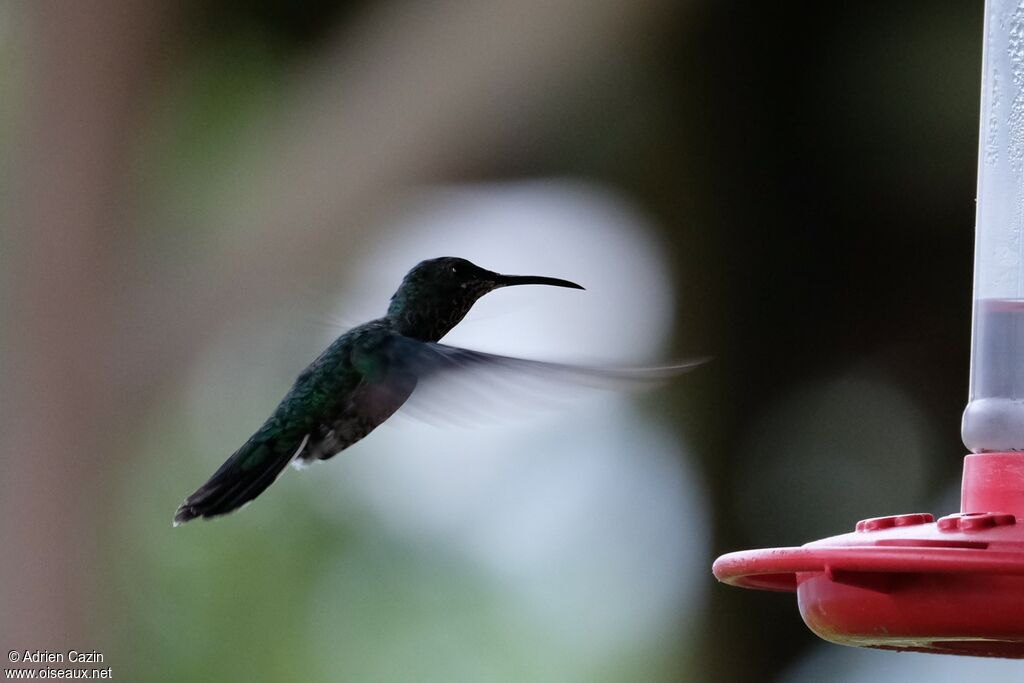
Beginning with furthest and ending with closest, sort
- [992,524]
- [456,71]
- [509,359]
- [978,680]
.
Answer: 1. [978,680]
2. [456,71]
3. [509,359]
4. [992,524]

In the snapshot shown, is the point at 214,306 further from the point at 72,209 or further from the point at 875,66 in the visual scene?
the point at 875,66

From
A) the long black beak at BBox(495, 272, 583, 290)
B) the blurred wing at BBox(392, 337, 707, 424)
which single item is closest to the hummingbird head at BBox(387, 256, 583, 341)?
the long black beak at BBox(495, 272, 583, 290)

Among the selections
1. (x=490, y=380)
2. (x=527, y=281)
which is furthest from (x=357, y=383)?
(x=490, y=380)

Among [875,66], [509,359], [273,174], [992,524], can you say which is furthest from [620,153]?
[992,524]

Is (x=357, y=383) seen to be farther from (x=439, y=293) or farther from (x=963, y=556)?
(x=963, y=556)

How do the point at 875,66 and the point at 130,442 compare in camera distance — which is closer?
the point at 130,442

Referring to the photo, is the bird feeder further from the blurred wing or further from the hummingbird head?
the hummingbird head

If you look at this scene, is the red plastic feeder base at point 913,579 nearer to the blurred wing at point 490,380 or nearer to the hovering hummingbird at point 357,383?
the blurred wing at point 490,380
